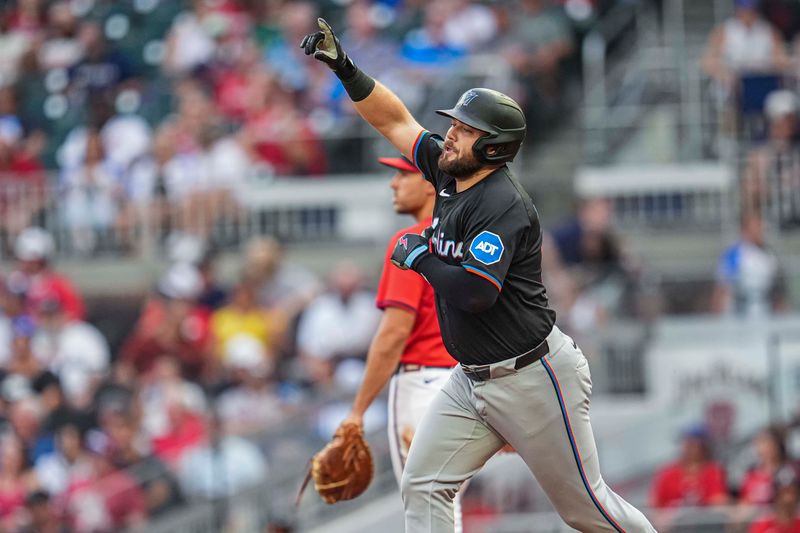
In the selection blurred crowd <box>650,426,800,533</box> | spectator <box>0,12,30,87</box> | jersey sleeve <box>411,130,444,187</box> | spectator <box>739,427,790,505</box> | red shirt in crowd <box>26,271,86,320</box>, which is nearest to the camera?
jersey sleeve <box>411,130,444,187</box>

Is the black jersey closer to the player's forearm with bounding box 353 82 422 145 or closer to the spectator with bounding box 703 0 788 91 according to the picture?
the player's forearm with bounding box 353 82 422 145

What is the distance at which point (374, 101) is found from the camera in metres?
5.96

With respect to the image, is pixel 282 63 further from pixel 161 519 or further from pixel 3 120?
pixel 161 519

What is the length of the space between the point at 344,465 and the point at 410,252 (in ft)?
4.98

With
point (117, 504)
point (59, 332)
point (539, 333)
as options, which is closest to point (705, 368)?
point (117, 504)

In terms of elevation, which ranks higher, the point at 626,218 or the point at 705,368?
the point at 626,218

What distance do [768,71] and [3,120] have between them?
8.05 m

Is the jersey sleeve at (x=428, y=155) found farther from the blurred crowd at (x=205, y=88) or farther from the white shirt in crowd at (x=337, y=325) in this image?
the blurred crowd at (x=205, y=88)

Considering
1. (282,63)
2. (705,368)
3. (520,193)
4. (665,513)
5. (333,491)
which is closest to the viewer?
(520,193)

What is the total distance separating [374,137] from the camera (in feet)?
47.1

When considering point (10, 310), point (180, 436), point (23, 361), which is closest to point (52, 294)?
point (10, 310)

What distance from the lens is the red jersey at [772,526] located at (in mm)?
9508

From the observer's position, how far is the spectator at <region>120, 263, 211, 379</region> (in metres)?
12.1

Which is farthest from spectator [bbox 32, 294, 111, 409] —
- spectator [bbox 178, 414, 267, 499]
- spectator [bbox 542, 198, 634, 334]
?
spectator [bbox 542, 198, 634, 334]
